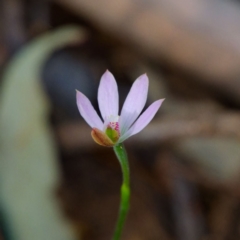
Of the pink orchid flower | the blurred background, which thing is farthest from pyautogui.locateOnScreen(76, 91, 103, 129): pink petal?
the blurred background

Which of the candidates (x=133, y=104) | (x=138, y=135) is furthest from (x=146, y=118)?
(x=138, y=135)

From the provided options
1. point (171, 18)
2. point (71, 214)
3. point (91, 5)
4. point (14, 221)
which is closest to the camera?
point (14, 221)

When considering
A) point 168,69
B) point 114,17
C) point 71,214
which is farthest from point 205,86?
point 71,214

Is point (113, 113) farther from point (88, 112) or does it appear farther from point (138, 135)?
point (138, 135)

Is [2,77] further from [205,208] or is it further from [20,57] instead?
[205,208]

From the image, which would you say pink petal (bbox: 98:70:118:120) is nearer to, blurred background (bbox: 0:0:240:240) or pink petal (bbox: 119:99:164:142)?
pink petal (bbox: 119:99:164:142)

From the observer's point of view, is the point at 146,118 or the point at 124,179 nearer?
the point at 146,118
